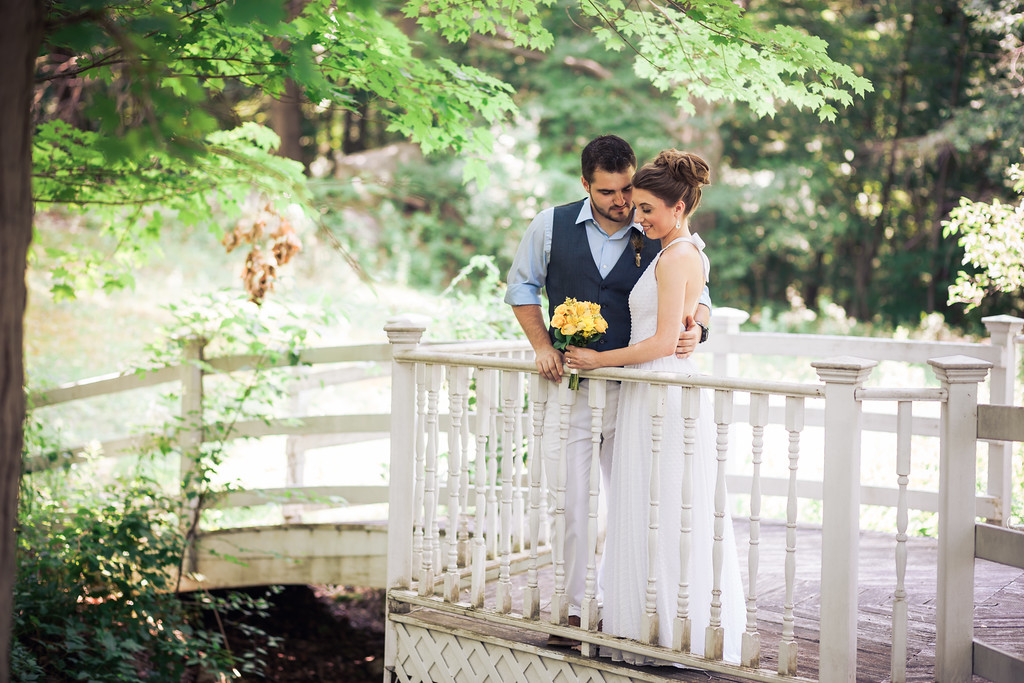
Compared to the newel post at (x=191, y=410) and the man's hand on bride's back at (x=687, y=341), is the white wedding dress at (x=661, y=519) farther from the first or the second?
the newel post at (x=191, y=410)

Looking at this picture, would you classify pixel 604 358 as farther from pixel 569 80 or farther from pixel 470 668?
pixel 569 80

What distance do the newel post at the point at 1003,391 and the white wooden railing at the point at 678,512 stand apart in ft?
5.50

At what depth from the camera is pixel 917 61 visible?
45.3ft

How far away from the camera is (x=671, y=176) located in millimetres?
3311

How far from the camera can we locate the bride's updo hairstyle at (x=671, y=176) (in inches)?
130

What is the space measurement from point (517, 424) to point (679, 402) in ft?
2.71

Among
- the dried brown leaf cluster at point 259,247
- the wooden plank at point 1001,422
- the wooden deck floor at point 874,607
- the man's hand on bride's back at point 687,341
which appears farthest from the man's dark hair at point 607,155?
the dried brown leaf cluster at point 259,247

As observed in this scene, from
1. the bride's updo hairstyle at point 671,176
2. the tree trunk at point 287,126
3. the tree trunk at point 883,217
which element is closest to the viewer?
the bride's updo hairstyle at point 671,176

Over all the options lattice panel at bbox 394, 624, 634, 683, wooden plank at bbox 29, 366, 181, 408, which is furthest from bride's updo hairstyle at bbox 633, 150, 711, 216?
wooden plank at bbox 29, 366, 181, 408

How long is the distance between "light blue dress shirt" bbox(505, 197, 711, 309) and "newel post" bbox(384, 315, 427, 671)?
62 centimetres

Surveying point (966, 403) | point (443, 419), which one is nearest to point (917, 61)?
point (443, 419)

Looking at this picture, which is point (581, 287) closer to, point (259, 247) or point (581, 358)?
point (581, 358)

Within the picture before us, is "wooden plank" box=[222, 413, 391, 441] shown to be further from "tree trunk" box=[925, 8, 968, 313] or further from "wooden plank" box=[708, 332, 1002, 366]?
"tree trunk" box=[925, 8, 968, 313]

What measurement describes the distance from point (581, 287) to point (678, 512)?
3.14 ft
